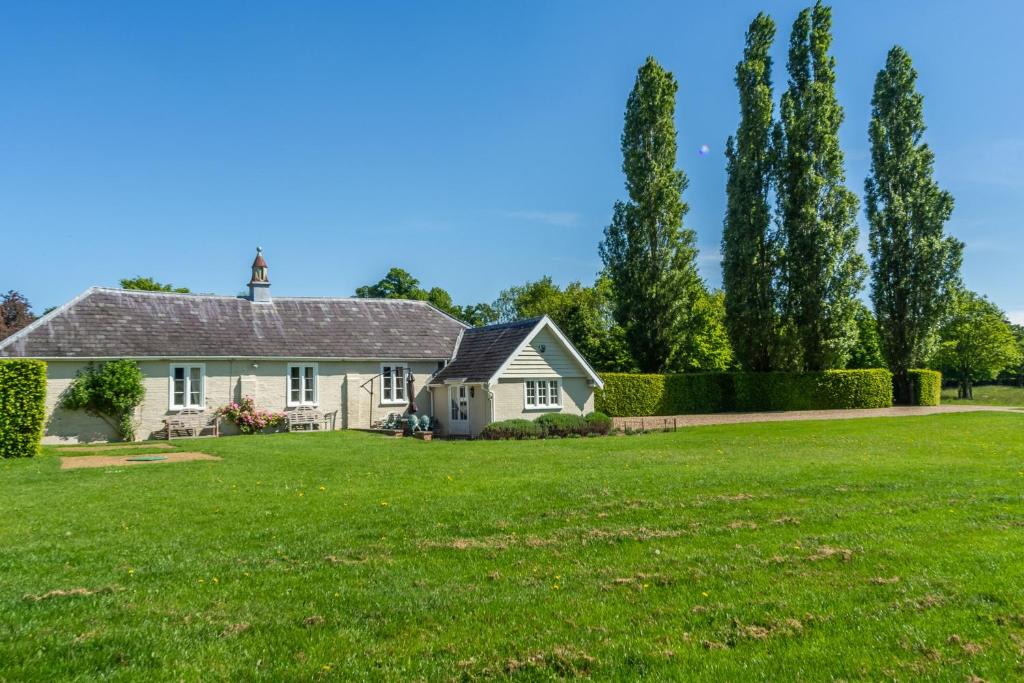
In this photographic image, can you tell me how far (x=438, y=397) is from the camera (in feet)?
105

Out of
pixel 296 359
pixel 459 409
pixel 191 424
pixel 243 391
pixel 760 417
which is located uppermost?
pixel 296 359

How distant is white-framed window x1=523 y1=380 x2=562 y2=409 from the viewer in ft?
96.6

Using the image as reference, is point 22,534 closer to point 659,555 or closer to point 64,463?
point 659,555

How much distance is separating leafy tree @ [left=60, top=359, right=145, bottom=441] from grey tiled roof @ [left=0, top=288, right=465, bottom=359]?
0.78 meters

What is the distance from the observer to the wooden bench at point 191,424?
27.6 meters

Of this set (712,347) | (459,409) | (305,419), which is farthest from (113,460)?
(712,347)

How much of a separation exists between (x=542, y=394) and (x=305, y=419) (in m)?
10.5

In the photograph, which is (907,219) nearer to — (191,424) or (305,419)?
(305,419)

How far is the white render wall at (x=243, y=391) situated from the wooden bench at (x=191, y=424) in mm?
359

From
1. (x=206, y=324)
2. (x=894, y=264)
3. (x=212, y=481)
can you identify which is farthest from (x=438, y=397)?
(x=894, y=264)

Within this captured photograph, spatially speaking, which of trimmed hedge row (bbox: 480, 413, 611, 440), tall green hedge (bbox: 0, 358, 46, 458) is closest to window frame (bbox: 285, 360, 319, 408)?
trimmed hedge row (bbox: 480, 413, 611, 440)

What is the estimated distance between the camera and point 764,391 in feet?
131

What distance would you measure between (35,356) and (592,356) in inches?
1142

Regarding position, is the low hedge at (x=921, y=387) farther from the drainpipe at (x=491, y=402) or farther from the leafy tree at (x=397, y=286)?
the leafy tree at (x=397, y=286)
